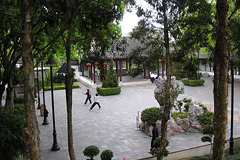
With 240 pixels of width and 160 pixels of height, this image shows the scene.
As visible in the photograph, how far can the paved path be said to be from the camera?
958cm

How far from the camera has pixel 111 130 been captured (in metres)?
12.1

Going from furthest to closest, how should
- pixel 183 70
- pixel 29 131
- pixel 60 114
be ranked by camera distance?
1. pixel 60 114
2. pixel 183 70
3. pixel 29 131

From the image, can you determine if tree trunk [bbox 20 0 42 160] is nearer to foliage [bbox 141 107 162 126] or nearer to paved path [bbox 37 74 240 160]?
paved path [bbox 37 74 240 160]

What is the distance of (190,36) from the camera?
796cm

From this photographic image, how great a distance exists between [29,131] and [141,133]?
23.6ft

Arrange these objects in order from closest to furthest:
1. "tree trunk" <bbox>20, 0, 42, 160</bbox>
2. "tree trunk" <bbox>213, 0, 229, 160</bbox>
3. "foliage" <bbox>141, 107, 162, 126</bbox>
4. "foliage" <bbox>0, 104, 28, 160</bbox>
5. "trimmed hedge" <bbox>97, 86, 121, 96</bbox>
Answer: "tree trunk" <bbox>20, 0, 42, 160</bbox> < "tree trunk" <bbox>213, 0, 229, 160</bbox> < "foliage" <bbox>0, 104, 28, 160</bbox> < "foliage" <bbox>141, 107, 162, 126</bbox> < "trimmed hedge" <bbox>97, 86, 121, 96</bbox>

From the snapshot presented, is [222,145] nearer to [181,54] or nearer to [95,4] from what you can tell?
[181,54]

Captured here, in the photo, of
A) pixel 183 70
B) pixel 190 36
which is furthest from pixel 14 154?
pixel 190 36

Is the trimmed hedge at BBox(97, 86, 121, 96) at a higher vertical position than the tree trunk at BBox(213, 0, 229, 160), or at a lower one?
lower

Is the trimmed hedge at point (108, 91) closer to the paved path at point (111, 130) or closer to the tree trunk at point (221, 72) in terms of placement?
the paved path at point (111, 130)

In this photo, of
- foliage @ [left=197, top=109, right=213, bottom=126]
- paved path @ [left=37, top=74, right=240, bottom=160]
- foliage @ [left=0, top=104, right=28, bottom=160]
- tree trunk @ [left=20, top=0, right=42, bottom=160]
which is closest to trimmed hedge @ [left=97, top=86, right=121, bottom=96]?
paved path @ [left=37, top=74, right=240, bottom=160]

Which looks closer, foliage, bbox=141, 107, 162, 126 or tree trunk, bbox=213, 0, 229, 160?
tree trunk, bbox=213, 0, 229, 160

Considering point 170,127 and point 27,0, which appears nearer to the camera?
point 27,0

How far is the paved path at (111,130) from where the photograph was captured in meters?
9.58
